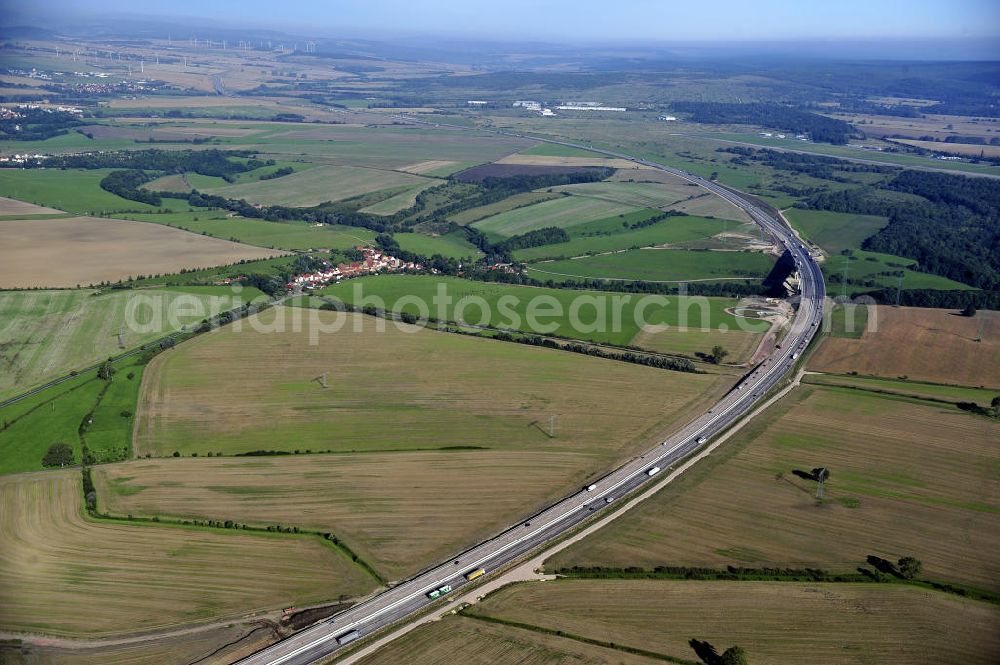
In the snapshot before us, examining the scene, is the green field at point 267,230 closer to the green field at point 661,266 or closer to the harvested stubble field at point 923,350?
the green field at point 661,266

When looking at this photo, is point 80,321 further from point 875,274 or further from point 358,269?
point 875,274

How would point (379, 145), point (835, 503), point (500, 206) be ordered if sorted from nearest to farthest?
point (835, 503) → point (500, 206) → point (379, 145)

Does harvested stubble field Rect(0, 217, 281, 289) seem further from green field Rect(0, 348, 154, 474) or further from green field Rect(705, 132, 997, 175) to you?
green field Rect(705, 132, 997, 175)

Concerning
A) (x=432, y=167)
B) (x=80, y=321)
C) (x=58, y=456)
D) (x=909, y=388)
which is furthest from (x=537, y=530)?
(x=432, y=167)

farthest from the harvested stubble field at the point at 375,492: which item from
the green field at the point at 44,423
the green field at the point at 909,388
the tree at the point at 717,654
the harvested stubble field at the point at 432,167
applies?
Answer: the harvested stubble field at the point at 432,167

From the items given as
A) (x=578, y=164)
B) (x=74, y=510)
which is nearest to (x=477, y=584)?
(x=74, y=510)

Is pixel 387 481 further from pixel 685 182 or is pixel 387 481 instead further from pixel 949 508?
pixel 685 182
